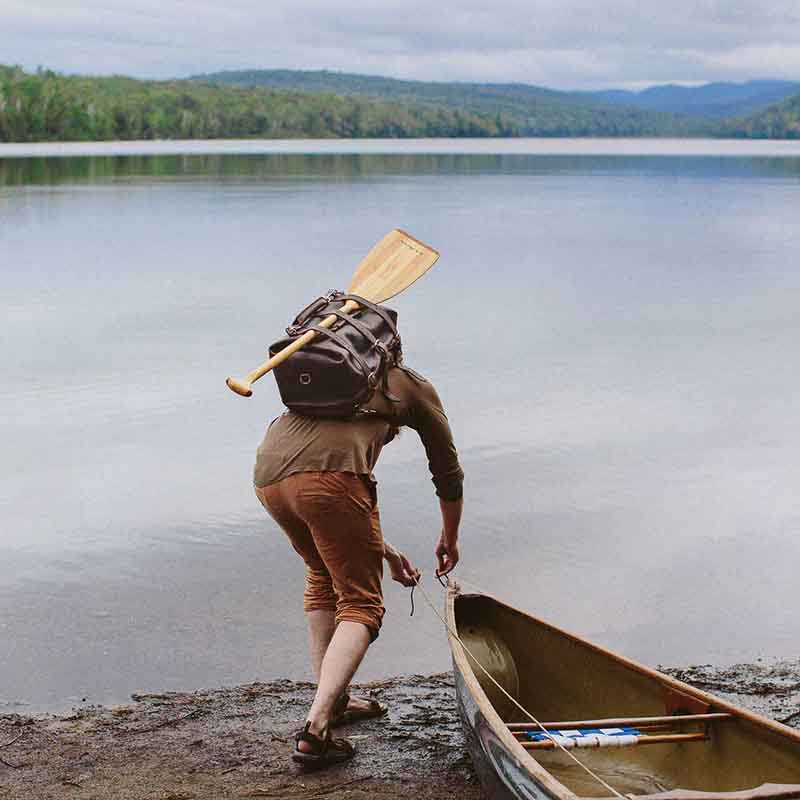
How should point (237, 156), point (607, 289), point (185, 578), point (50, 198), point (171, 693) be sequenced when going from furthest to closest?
1. point (237, 156)
2. point (50, 198)
3. point (607, 289)
4. point (185, 578)
5. point (171, 693)

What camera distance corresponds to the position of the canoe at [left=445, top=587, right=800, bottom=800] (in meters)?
3.93

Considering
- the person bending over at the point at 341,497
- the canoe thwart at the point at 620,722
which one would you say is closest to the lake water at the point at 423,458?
the person bending over at the point at 341,497

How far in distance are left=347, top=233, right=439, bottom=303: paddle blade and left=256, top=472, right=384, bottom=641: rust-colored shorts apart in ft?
3.29

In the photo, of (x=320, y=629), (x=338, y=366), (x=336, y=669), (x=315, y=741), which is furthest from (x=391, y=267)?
(x=315, y=741)

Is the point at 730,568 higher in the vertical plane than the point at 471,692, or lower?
lower

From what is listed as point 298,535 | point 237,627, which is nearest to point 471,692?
point 298,535

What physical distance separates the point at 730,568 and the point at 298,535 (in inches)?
140

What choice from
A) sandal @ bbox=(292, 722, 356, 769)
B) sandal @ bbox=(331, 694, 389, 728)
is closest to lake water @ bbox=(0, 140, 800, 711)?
sandal @ bbox=(331, 694, 389, 728)

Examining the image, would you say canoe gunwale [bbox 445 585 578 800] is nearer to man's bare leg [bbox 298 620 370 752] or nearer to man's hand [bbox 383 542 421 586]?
man's hand [bbox 383 542 421 586]

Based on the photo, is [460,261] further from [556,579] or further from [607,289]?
[556,579]

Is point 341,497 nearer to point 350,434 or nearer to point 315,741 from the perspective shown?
point 350,434

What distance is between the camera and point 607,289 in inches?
837

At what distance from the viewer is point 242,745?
4902 mm

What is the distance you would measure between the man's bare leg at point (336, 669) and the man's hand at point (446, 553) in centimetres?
53
